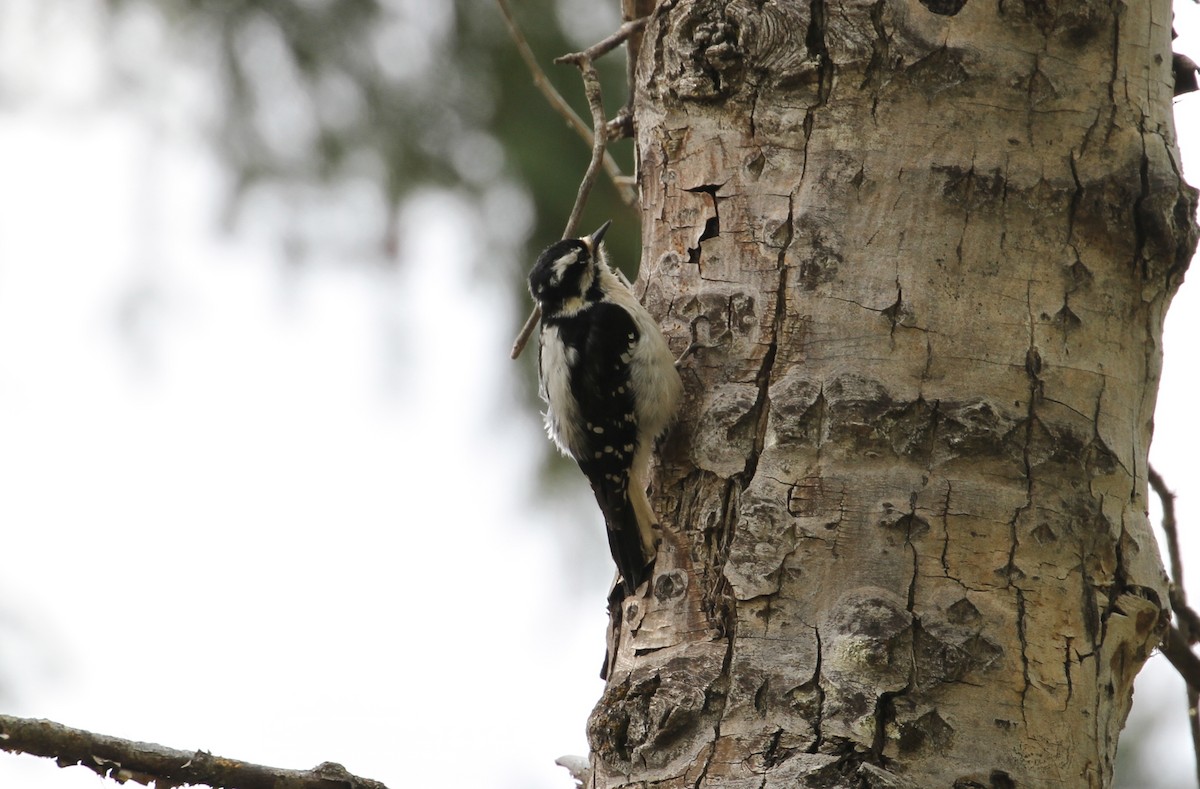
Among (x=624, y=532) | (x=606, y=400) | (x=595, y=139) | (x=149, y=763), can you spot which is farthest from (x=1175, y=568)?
(x=149, y=763)

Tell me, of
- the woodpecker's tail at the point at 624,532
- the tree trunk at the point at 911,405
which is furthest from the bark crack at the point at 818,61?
the woodpecker's tail at the point at 624,532

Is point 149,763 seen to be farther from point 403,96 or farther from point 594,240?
point 403,96

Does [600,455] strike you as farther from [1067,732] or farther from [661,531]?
[1067,732]

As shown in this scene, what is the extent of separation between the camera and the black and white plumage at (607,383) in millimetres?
2709

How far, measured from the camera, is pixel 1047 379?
2.15 metres

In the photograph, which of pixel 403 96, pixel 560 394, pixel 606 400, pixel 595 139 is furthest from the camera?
pixel 403 96

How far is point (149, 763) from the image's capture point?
1.88 m

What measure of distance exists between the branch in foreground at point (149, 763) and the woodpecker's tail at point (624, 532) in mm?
685

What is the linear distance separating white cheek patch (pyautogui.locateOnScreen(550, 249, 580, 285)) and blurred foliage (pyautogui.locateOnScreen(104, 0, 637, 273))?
0.70 meters

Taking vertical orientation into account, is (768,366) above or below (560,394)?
below

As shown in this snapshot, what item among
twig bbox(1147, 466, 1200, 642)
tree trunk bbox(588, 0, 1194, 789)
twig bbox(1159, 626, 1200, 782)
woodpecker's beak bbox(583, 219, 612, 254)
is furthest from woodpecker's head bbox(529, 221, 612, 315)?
twig bbox(1159, 626, 1200, 782)

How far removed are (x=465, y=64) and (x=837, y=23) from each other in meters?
2.33

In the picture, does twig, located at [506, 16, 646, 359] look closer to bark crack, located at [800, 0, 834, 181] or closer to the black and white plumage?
the black and white plumage

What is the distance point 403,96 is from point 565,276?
4.11 feet
